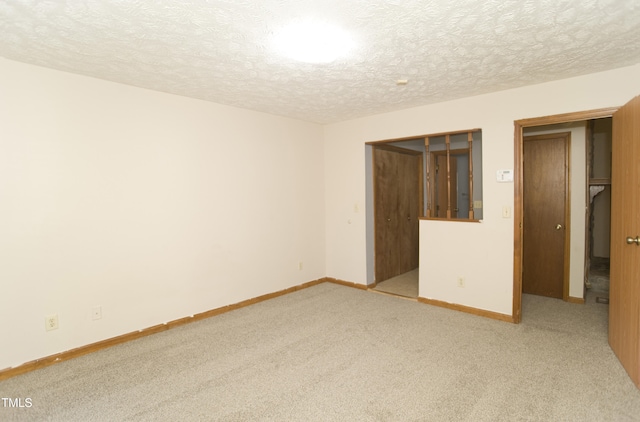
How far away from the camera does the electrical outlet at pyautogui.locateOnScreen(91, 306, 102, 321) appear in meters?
2.89

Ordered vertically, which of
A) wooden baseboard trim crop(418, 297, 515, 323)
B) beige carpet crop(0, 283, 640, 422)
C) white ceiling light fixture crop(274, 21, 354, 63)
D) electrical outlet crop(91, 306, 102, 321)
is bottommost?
beige carpet crop(0, 283, 640, 422)

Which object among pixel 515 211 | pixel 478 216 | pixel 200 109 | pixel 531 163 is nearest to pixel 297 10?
pixel 200 109

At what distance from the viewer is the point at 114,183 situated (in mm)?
2988

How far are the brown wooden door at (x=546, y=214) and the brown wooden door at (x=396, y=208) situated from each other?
1.70m

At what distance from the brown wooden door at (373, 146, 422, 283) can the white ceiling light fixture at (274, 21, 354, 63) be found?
7.95ft

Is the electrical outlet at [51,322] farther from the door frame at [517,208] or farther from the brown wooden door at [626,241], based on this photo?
the brown wooden door at [626,241]

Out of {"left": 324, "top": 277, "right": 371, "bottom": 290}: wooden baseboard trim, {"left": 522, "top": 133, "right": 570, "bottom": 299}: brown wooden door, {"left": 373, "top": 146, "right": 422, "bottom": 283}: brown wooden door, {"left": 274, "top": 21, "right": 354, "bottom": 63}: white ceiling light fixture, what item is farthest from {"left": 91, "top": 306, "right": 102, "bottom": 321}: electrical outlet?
{"left": 522, "top": 133, "right": 570, "bottom": 299}: brown wooden door

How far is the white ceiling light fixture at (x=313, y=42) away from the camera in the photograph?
205 centimetres

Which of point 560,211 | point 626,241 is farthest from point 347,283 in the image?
point 626,241

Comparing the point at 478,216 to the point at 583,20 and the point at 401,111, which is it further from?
the point at 583,20

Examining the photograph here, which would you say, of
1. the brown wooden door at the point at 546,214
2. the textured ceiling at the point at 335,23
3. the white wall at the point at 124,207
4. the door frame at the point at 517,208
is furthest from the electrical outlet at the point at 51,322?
the brown wooden door at the point at 546,214

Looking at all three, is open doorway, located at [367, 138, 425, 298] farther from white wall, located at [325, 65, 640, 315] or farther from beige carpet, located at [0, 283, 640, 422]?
beige carpet, located at [0, 283, 640, 422]

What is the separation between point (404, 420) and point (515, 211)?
238 cm

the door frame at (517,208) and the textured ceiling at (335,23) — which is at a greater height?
the textured ceiling at (335,23)
